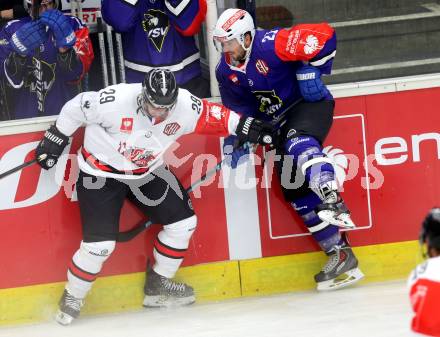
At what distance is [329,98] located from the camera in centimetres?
432

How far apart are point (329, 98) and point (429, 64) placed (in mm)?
587

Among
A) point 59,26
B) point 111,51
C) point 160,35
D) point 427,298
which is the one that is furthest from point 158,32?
point 427,298

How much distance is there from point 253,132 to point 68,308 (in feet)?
3.55

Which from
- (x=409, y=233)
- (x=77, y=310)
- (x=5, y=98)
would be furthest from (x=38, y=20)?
(x=409, y=233)

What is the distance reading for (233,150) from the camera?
438cm

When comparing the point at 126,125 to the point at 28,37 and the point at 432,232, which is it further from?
the point at 432,232

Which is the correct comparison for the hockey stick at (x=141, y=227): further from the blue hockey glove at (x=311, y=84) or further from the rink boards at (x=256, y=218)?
the blue hockey glove at (x=311, y=84)

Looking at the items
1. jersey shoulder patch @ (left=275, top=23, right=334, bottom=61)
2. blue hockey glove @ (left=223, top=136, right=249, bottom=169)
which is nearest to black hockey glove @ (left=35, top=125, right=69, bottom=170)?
blue hockey glove @ (left=223, top=136, right=249, bottom=169)

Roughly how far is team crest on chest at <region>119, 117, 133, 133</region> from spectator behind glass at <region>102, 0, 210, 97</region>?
56 cm

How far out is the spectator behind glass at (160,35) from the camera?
444 centimetres

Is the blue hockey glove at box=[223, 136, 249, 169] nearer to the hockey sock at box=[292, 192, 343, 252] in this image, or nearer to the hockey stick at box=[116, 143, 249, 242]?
the hockey stick at box=[116, 143, 249, 242]

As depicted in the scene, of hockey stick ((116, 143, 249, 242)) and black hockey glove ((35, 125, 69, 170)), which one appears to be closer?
black hockey glove ((35, 125, 69, 170))

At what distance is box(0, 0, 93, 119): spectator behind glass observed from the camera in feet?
14.6

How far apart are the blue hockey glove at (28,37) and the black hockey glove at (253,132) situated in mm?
1000
